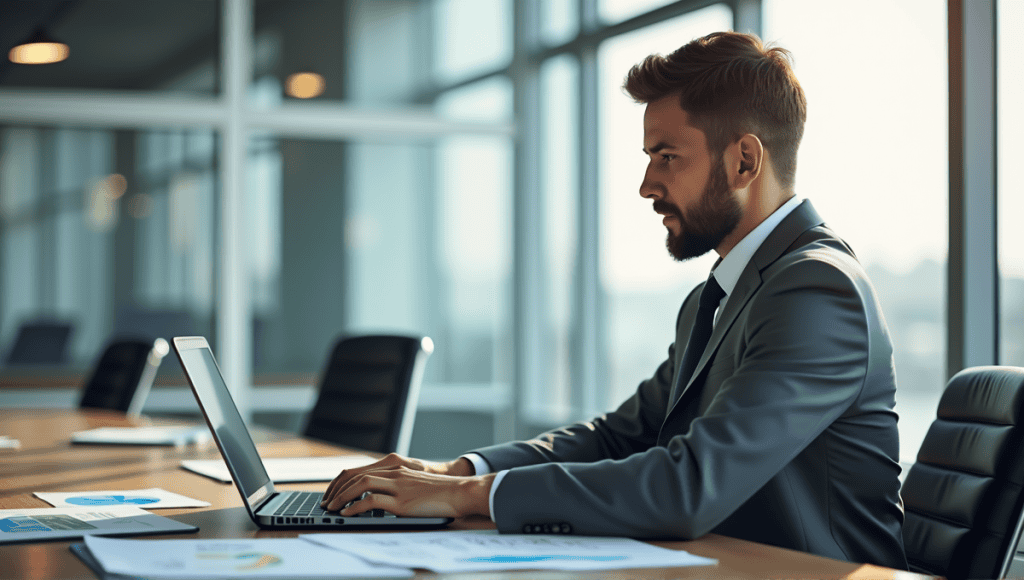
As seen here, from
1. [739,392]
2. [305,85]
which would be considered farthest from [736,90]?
[305,85]

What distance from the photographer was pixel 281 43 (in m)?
5.88

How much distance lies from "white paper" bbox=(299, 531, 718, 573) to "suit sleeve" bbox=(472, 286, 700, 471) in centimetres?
55

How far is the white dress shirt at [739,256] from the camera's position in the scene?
171 cm

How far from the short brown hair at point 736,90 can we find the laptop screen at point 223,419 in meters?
0.88

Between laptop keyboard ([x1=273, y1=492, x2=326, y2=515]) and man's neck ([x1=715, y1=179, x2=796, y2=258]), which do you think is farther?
man's neck ([x1=715, y1=179, x2=796, y2=258])

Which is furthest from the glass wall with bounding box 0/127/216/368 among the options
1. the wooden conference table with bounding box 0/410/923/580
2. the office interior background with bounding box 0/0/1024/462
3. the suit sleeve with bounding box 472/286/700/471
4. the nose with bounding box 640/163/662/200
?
the nose with bounding box 640/163/662/200

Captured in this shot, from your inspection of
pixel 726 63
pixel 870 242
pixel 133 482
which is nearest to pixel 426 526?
pixel 133 482

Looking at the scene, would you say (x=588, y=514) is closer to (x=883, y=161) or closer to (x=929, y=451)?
(x=929, y=451)

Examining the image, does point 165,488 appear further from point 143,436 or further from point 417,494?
point 143,436

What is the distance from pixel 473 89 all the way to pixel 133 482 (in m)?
4.62

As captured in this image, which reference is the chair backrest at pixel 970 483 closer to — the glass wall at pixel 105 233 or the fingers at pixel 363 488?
the fingers at pixel 363 488

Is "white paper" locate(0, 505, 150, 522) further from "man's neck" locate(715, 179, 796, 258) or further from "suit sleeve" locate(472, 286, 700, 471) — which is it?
"man's neck" locate(715, 179, 796, 258)

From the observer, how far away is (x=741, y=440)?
4.35 ft

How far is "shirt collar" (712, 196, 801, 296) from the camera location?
1705mm
